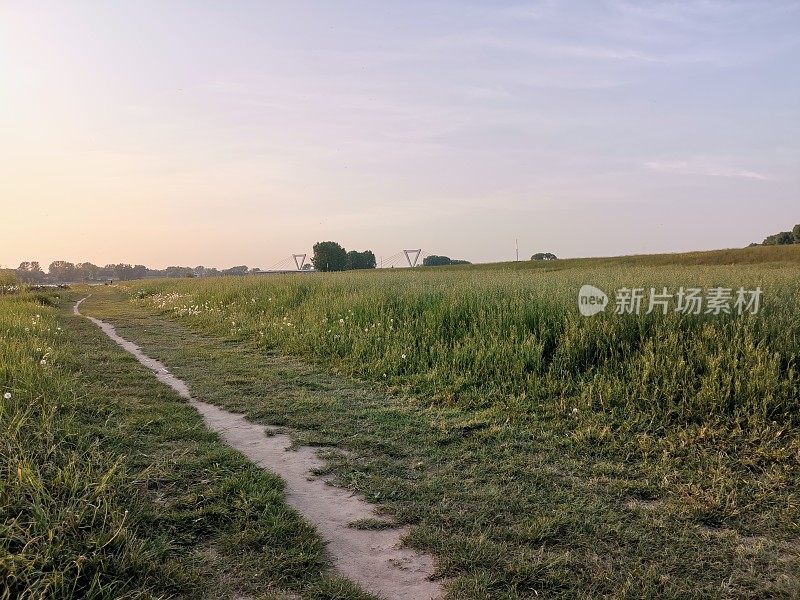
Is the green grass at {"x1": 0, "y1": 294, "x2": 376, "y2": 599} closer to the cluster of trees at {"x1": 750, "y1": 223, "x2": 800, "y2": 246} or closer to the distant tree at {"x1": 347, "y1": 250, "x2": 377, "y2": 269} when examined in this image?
the cluster of trees at {"x1": 750, "y1": 223, "x2": 800, "y2": 246}

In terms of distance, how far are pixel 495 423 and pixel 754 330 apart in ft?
11.5

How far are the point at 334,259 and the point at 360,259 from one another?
8948mm

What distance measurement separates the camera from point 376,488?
4555 mm

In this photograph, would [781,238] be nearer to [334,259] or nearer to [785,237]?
[785,237]

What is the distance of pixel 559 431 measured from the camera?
19.3ft

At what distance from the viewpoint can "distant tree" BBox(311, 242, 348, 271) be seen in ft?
291

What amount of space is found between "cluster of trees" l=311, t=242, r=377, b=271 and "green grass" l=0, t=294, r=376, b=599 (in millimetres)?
80453

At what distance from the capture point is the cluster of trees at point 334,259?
8888 cm

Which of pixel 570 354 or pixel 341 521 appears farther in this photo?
pixel 570 354

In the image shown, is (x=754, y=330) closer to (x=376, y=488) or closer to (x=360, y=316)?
(x=376, y=488)

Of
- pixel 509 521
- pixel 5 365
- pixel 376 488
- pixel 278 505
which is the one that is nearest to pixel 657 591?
pixel 509 521

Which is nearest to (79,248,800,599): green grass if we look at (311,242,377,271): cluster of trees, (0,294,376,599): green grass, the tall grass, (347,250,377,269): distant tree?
the tall grass

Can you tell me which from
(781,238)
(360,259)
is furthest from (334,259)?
(781,238)

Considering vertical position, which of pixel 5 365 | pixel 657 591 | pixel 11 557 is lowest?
pixel 657 591
